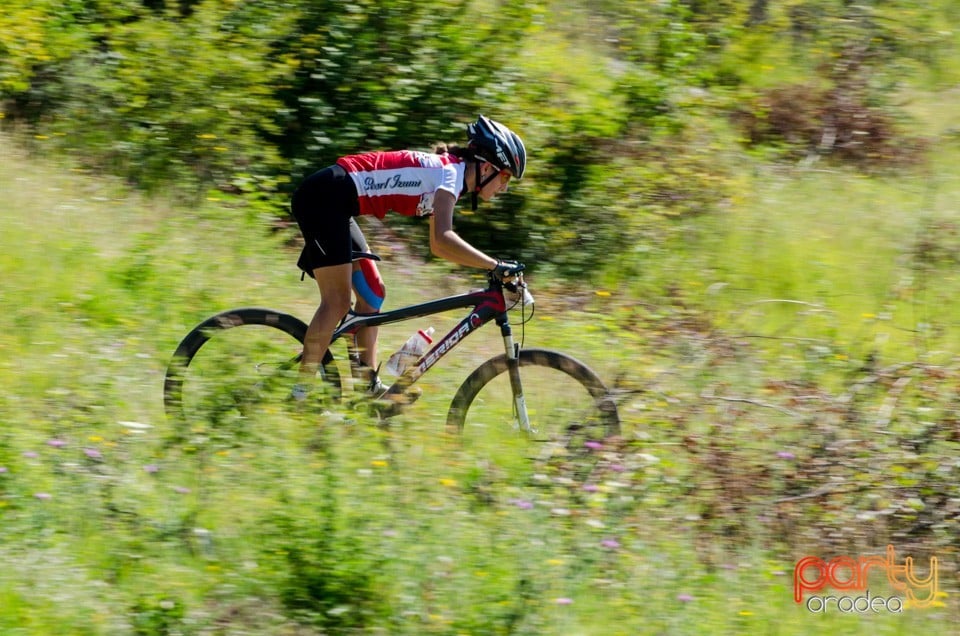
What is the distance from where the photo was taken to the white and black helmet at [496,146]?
5.58 metres

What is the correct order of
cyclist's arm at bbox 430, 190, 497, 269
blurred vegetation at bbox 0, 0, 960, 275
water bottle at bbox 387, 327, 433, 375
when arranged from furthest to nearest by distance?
blurred vegetation at bbox 0, 0, 960, 275 → water bottle at bbox 387, 327, 433, 375 → cyclist's arm at bbox 430, 190, 497, 269

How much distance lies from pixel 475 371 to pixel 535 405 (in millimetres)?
369

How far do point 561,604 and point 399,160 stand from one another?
2.52 m

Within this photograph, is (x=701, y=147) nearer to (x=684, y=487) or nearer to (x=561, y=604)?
(x=684, y=487)

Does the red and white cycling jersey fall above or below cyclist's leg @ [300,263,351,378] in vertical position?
above

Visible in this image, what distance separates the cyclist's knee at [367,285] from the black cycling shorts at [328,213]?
0.62 feet

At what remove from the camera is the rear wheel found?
5.20 meters

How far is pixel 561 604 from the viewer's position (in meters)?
4.26

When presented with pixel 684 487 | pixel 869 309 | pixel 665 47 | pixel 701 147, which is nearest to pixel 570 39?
pixel 665 47

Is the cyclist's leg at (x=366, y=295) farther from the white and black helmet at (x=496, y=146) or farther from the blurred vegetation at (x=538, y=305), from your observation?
the white and black helmet at (x=496, y=146)

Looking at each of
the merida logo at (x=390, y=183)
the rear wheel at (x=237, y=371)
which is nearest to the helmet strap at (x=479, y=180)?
the merida logo at (x=390, y=183)
